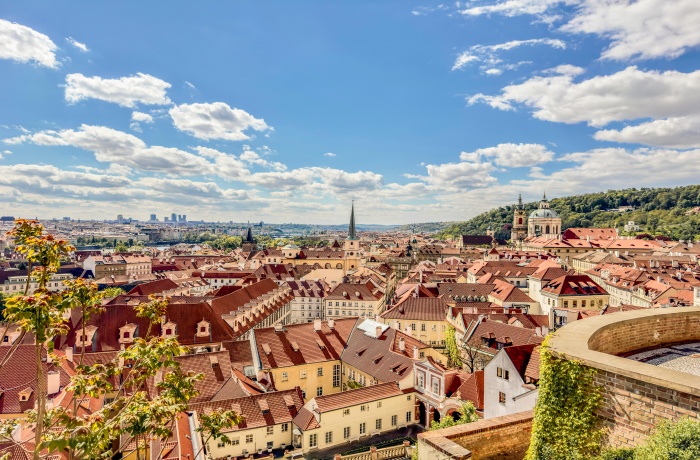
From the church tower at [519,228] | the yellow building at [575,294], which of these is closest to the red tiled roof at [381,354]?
the yellow building at [575,294]

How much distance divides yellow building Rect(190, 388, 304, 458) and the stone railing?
196 inches

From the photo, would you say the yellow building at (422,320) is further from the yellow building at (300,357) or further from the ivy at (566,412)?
the ivy at (566,412)

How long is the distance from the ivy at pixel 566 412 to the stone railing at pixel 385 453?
2199 centimetres

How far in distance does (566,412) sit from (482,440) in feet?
6.78

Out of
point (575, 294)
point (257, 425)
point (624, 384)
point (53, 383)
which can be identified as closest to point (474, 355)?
point (257, 425)

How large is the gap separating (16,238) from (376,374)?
34.6 meters

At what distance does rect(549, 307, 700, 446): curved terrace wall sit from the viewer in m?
6.43

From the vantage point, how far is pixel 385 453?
1127 inches

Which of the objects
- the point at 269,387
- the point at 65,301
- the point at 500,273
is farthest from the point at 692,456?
the point at 500,273

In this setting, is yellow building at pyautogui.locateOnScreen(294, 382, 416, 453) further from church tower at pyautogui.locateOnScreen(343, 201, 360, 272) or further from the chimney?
church tower at pyautogui.locateOnScreen(343, 201, 360, 272)

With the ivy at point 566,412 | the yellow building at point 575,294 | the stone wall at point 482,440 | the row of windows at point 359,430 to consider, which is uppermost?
the ivy at point 566,412

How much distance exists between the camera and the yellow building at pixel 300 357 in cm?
3947

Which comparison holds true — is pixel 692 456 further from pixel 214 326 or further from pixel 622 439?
pixel 214 326

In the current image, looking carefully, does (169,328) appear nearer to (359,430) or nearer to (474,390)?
(359,430)
